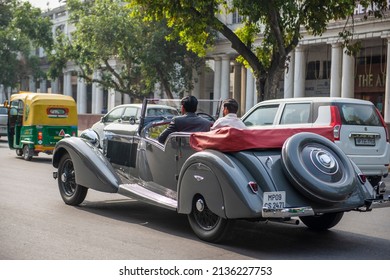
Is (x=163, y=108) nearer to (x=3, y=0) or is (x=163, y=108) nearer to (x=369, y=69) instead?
(x=369, y=69)

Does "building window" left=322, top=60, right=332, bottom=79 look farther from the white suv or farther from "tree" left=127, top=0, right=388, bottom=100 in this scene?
the white suv

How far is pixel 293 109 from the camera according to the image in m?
12.5

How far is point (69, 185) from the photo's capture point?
9391 millimetres

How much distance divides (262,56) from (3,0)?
3367cm

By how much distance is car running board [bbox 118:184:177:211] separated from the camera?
7266mm

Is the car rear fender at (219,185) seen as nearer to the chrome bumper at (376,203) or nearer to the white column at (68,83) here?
the chrome bumper at (376,203)

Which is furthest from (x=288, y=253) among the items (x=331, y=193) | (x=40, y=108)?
(x=40, y=108)

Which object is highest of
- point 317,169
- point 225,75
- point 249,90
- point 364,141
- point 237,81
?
point 225,75

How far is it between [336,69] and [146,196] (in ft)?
74.3

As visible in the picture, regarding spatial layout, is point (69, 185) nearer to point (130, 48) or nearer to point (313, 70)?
point (130, 48)

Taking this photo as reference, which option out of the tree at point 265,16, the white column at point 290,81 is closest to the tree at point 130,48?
the white column at point 290,81

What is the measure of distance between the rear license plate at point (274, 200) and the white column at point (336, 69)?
2341 centimetres

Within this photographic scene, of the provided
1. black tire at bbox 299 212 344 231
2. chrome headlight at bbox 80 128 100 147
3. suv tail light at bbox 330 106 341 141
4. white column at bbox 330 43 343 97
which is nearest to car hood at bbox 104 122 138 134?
chrome headlight at bbox 80 128 100 147

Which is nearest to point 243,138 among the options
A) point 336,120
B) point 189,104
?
point 189,104
